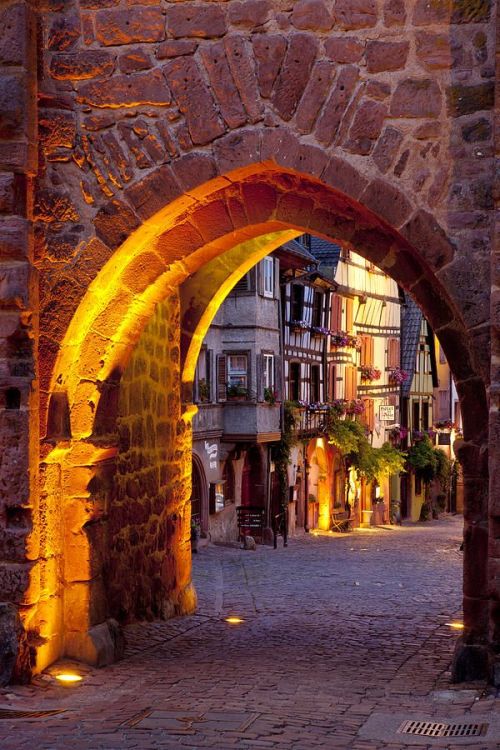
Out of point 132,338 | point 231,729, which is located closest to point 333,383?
point 132,338

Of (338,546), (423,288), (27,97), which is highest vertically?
(27,97)

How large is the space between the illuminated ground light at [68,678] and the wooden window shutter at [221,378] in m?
17.5

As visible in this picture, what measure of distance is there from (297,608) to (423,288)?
15.3 ft

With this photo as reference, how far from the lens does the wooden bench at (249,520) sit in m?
25.3

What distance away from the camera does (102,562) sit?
8.71 metres

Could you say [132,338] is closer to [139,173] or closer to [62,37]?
[139,173]

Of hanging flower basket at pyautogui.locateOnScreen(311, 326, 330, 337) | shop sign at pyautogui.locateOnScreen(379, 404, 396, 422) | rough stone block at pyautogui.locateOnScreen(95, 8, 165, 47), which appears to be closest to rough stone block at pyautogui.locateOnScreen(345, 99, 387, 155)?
rough stone block at pyautogui.locateOnScreen(95, 8, 165, 47)

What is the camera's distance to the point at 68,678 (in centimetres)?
795

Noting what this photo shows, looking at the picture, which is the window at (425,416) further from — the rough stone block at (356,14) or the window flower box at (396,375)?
the rough stone block at (356,14)

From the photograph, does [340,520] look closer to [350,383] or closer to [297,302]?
[350,383]

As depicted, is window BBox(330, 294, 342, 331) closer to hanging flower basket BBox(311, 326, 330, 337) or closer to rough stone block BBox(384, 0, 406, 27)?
hanging flower basket BBox(311, 326, 330, 337)

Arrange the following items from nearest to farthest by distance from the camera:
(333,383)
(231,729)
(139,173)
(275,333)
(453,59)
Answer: (231,729), (453,59), (139,173), (275,333), (333,383)

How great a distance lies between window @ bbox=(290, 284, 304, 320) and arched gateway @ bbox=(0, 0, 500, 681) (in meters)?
21.0

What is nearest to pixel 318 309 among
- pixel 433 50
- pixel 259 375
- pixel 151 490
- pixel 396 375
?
pixel 259 375
